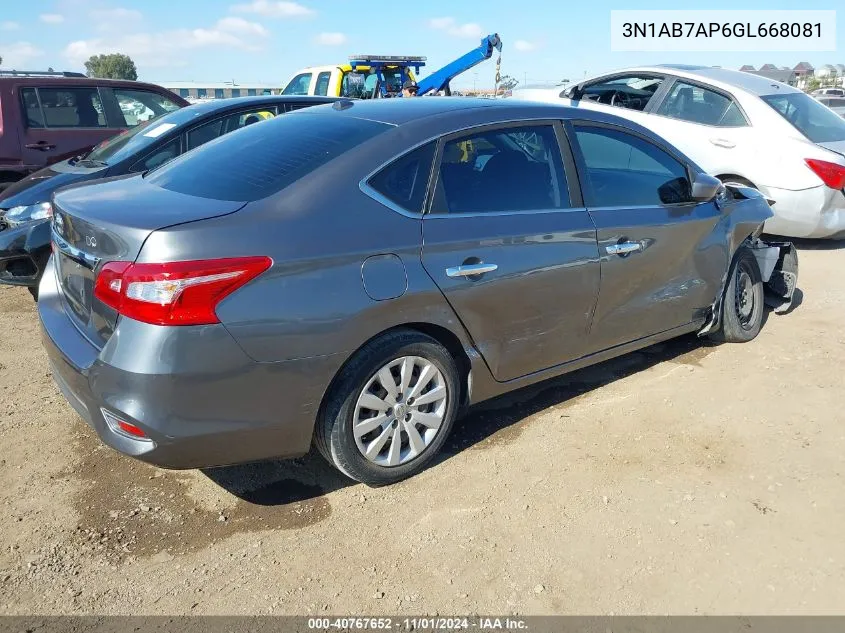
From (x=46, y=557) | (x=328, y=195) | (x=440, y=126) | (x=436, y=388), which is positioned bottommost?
(x=46, y=557)

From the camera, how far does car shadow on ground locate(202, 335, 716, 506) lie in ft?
10.4

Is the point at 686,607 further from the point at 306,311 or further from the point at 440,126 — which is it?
the point at 440,126

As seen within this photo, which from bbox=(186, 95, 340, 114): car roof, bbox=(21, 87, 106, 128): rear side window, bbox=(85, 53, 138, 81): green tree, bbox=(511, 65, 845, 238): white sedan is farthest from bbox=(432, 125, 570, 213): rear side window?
bbox=(85, 53, 138, 81): green tree

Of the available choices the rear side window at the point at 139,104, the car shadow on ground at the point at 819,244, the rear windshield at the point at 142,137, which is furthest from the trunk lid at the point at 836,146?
the rear side window at the point at 139,104

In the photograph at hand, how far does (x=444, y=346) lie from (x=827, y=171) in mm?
5403

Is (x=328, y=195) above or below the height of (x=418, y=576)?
above

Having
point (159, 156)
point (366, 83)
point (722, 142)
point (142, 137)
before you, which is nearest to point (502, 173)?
point (159, 156)

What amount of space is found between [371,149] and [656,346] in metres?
2.80

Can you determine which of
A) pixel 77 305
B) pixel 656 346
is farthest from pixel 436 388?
pixel 656 346

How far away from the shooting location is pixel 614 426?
3738 mm

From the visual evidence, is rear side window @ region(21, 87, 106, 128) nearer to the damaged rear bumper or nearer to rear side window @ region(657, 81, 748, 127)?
rear side window @ region(657, 81, 748, 127)

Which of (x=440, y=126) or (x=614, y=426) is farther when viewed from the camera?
(x=614, y=426)

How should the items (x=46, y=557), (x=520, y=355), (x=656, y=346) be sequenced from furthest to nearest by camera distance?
(x=656, y=346) < (x=520, y=355) < (x=46, y=557)

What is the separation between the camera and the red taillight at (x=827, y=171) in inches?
265
